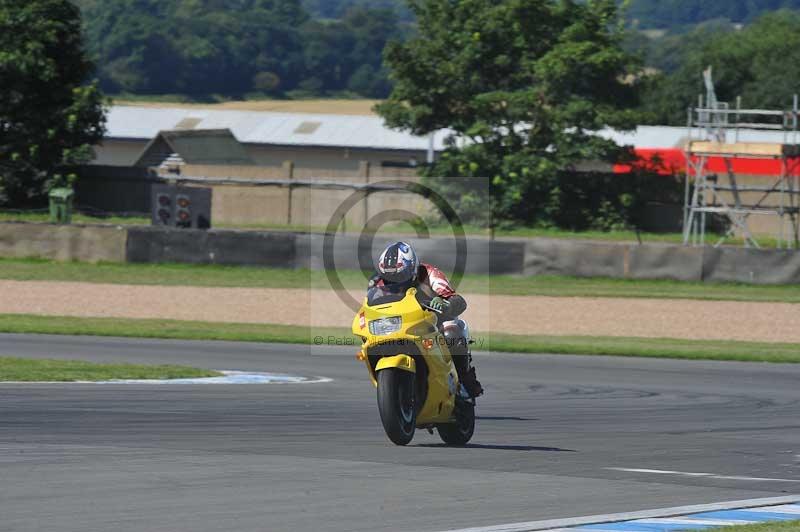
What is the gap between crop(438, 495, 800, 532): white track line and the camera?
748 cm

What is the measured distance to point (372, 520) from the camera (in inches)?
298

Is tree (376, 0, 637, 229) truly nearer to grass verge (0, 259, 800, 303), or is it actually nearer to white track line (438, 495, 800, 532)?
grass verge (0, 259, 800, 303)

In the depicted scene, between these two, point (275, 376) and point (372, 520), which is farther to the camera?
point (275, 376)

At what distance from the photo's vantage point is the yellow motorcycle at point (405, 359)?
10.5m

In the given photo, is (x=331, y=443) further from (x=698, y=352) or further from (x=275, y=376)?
(x=698, y=352)

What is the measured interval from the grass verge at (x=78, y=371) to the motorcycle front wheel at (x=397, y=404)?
6016 mm

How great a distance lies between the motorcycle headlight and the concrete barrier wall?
746 inches

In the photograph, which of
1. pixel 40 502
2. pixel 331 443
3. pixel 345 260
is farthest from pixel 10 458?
pixel 345 260

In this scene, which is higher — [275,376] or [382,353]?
[382,353]

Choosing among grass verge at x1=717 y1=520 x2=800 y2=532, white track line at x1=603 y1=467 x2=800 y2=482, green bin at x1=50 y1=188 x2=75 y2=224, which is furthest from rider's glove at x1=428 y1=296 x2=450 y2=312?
green bin at x1=50 y1=188 x2=75 y2=224

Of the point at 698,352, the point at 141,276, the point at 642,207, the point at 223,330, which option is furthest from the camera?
the point at 642,207

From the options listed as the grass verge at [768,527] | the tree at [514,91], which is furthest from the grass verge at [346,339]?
→ the tree at [514,91]

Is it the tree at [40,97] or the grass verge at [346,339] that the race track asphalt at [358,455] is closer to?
the grass verge at [346,339]

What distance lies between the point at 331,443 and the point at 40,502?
3.44 m
